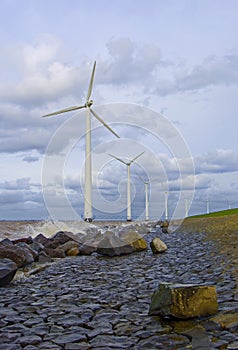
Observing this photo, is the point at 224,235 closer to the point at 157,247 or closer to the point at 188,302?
the point at 157,247

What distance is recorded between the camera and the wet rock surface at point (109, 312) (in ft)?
17.8

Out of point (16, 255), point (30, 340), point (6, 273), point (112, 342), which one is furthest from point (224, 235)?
point (30, 340)

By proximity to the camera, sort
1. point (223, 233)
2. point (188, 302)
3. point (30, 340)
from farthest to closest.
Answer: point (223, 233)
point (188, 302)
point (30, 340)

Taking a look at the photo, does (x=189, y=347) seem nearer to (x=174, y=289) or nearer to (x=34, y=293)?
(x=174, y=289)

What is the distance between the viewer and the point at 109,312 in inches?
277

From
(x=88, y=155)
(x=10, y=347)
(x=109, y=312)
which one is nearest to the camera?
(x=10, y=347)

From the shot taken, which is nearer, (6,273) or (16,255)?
(6,273)

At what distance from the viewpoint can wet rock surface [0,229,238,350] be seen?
542 centimetres

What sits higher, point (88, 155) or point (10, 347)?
point (88, 155)

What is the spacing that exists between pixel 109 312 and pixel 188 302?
146cm

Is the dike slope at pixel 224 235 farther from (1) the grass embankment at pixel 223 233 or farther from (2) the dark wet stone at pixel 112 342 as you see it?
(2) the dark wet stone at pixel 112 342

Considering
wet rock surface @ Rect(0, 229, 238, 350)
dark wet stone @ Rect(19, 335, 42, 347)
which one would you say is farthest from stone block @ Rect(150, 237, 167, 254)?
dark wet stone @ Rect(19, 335, 42, 347)

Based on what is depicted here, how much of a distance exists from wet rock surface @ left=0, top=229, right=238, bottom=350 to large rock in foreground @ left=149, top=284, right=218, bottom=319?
13cm

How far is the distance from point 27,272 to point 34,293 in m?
3.89
